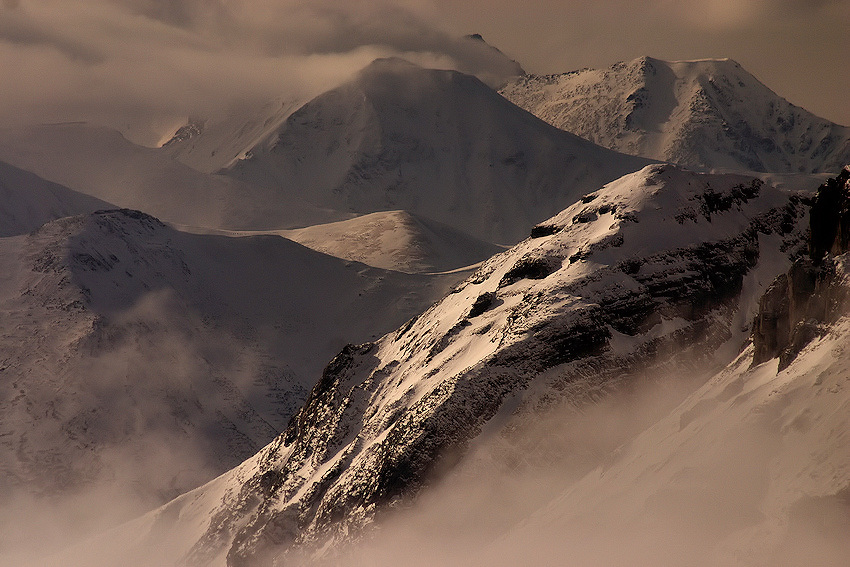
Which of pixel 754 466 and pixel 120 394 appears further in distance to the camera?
pixel 120 394

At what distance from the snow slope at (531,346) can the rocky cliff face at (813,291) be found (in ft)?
32.9

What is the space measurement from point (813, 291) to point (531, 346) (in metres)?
22.0

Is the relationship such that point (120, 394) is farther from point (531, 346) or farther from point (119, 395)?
point (531, 346)

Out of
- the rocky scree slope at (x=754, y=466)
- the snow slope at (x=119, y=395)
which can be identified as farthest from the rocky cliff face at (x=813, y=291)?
the snow slope at (x=119, y=395)

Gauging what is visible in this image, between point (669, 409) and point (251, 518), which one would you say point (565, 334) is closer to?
point (669, 409)

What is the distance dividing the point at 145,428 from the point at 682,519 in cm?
12001

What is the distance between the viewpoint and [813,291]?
69938 millimetres

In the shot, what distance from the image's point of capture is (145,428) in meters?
168

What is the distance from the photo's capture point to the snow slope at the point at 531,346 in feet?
271

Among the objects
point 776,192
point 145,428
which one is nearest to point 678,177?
point 776,192

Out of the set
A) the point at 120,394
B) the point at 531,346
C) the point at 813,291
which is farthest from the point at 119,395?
the point at 813,291

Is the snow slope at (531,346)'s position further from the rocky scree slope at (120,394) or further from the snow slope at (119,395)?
the rocky scree slope at (120,394)

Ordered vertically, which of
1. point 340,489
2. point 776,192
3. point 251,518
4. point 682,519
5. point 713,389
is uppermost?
point 776,192

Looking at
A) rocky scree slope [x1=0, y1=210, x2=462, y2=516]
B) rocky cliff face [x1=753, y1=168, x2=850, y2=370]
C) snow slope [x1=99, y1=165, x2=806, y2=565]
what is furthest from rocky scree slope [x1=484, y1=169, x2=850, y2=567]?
rocky scree slope [x1=0, y1=210, x2=462, y2=516]
